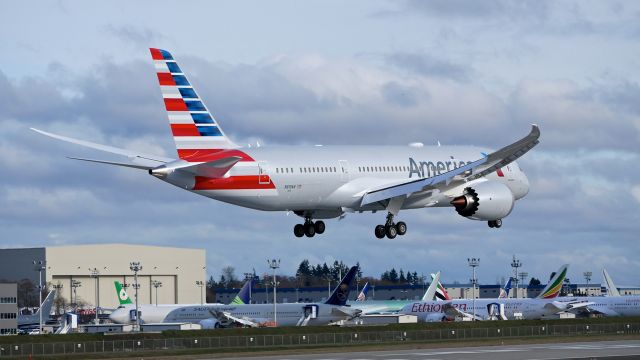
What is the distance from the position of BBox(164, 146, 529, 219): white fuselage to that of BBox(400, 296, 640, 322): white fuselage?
58296mm

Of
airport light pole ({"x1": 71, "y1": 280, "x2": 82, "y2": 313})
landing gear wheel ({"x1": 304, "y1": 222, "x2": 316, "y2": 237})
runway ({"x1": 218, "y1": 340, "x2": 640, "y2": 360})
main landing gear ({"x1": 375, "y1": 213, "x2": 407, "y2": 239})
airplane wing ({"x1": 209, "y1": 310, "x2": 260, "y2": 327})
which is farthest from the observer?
airport light pole ({"x1": 71, "y1": 280, "x2": 82, "y2": 313})

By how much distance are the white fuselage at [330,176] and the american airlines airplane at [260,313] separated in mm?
43916

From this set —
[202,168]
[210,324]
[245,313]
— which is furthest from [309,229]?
Answer: [245,313]

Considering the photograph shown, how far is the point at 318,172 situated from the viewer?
69.3 m

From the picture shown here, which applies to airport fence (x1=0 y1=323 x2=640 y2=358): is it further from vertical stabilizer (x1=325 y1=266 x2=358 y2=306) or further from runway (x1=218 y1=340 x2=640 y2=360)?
vertical stabilizer (x1=325 y1=266 x2=358 y2=306)

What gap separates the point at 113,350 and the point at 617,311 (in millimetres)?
75826

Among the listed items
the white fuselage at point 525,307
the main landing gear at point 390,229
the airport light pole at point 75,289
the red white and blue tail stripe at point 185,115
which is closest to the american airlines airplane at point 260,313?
the white fuselage at point 525,307

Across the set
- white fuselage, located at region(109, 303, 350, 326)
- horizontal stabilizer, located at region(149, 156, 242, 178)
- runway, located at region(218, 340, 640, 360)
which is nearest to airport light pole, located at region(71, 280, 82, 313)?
white fuselage, located at region(109, 303, 350, 326)

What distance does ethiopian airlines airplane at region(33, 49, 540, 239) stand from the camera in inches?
2576

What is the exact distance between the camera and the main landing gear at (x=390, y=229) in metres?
71.9

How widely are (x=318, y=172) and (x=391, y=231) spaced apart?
6.29 meters

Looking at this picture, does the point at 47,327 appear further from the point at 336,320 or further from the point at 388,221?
the point at 388,221

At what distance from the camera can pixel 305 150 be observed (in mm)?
69875

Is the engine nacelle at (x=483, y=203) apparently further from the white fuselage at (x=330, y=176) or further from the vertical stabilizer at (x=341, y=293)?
the vertical stabilizer at (x=341, y=293)
